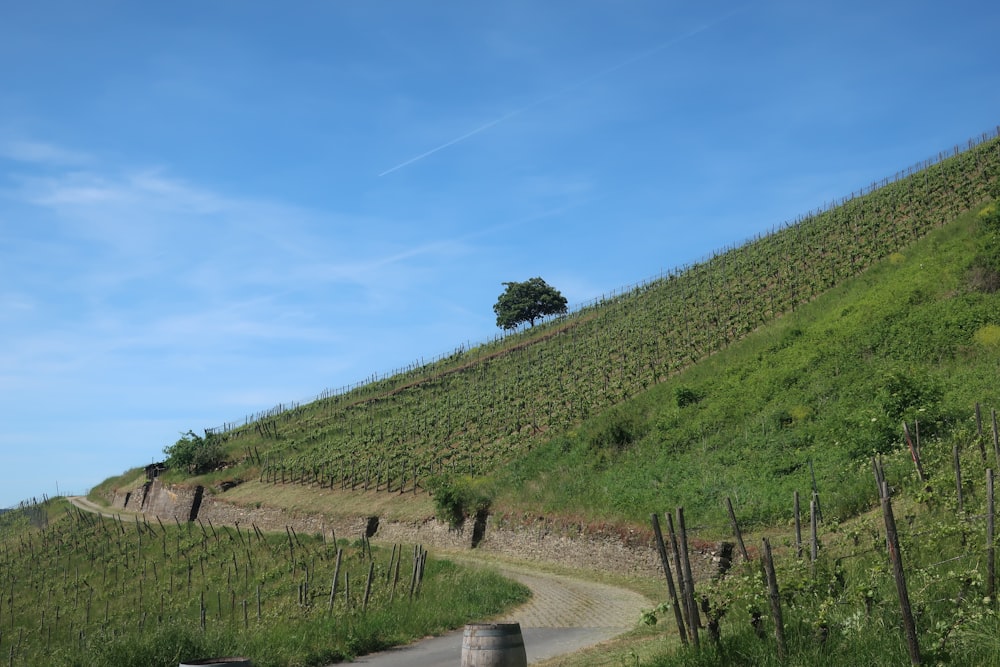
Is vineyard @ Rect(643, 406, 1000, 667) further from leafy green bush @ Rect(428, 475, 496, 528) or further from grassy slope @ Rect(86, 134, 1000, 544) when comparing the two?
leafy green bush @ Rect(428, 475, 496, 528)

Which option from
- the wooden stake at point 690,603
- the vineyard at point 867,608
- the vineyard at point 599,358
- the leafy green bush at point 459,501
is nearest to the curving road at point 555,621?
the vineyard at point 867,608

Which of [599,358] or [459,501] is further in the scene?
[599,358]

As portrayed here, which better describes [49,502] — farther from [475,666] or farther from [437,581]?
[475,666]

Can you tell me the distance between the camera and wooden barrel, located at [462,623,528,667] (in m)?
9.85

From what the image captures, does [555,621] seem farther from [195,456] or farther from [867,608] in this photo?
[195,456]

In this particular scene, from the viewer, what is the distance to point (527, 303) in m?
104

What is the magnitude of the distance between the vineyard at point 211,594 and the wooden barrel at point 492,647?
4897mm

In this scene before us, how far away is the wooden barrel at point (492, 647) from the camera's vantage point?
388 inches

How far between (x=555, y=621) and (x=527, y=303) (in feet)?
282

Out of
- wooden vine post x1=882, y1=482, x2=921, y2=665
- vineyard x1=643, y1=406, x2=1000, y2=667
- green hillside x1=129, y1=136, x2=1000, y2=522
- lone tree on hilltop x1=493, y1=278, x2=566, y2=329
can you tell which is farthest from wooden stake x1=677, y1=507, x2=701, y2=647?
lone tree on hilltop x1=493, y1=278, x2=566, y2=329

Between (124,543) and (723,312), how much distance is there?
132 ft

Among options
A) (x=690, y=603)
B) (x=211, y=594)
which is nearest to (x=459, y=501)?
(x=211, y=594)

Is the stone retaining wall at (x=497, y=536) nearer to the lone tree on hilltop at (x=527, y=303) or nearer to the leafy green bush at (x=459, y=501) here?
the leafy green bush at (x=459, y=501)

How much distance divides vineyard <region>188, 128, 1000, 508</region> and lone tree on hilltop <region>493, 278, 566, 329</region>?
80.8 ft
